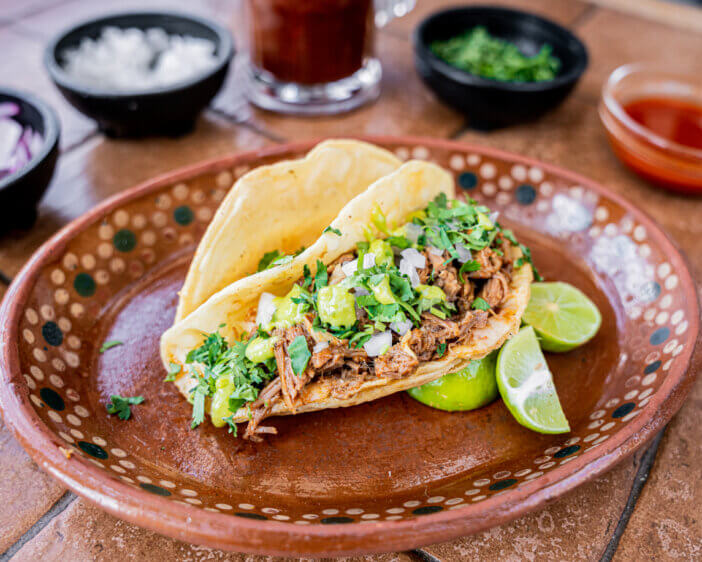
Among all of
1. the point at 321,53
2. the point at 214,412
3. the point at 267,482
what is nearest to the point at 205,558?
the point at 267,482

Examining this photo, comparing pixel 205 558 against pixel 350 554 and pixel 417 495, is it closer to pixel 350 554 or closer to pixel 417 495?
pixel 350 554

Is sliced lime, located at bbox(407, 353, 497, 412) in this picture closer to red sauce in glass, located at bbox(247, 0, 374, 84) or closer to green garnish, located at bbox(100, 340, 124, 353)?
green garnish, located at bbox(100, 340, 124, 353)

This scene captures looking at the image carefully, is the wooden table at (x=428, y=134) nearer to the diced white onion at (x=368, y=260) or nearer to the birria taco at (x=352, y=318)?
the birria taco at (x=352, y=318)

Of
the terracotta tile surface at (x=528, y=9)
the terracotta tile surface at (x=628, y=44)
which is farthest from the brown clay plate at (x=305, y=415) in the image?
the terracotta tile surface at (x=528, y=9)

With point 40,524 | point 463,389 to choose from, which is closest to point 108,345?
point 40,524

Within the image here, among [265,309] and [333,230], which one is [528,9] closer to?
[333,230]

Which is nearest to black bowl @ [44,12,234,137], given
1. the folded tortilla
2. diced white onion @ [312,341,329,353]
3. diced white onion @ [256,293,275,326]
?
the folded tortilla
